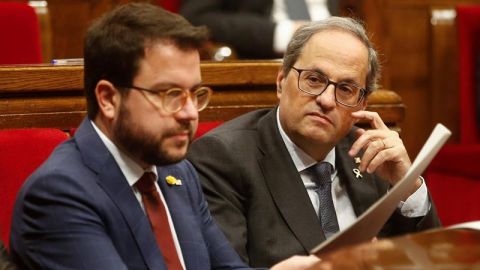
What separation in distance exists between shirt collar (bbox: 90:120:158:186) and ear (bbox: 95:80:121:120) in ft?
0.14

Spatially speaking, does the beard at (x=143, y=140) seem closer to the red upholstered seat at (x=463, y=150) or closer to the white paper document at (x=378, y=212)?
the white paper document at (x=378, y=212)

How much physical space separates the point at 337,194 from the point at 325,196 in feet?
0.18

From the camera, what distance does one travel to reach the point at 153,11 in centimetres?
141

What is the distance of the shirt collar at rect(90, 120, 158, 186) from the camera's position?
1.42m

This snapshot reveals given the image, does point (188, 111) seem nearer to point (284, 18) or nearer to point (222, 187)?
point (222, 187)

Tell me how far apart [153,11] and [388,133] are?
0.78 meters

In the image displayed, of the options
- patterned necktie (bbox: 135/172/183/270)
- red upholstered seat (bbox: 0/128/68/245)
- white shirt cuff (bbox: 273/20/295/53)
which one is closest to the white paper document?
patterned necktie (bbox: 135/172/183/270)

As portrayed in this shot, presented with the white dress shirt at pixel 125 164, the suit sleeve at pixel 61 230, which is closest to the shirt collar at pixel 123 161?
the white dress shirt at pixel 125 164

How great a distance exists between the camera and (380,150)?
1.98 meters

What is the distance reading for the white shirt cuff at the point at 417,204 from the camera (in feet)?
6.82

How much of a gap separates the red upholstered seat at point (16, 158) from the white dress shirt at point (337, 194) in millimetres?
530

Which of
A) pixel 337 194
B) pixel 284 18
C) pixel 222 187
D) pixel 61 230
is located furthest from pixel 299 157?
pixel 284 18

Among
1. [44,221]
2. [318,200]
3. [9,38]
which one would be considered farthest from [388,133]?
[9,38]

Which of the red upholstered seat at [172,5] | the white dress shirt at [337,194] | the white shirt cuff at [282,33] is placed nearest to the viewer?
the white dress shirt at [337,194]
